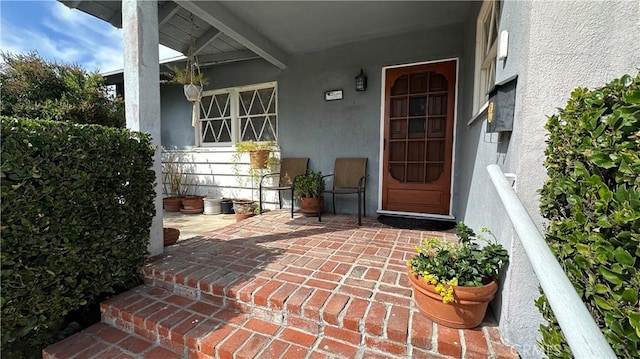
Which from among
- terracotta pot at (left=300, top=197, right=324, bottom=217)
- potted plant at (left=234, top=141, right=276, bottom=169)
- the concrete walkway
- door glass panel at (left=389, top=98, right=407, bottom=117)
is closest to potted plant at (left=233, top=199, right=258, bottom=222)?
the concrete walkway

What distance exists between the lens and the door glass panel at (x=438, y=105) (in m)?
3.54

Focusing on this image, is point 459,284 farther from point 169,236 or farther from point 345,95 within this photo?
point 345,95

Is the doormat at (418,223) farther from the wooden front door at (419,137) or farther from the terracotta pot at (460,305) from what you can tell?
the terracotta pot at (460,305)

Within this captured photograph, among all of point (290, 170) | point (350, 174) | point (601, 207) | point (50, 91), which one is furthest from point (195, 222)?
point (601, 207)

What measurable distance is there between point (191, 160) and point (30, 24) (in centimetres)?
285

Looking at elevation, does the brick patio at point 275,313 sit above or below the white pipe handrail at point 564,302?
below

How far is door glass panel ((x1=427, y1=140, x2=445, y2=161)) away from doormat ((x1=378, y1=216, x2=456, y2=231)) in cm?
87

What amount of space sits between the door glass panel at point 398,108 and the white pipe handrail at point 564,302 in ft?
10.1

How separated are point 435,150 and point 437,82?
37.2 inches

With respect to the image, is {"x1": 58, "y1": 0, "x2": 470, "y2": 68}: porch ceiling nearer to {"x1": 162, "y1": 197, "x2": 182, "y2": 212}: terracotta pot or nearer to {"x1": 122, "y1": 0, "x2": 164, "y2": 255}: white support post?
{"x1": 122, "y1": 0, "x2": 164, "y2": 255}: white support post

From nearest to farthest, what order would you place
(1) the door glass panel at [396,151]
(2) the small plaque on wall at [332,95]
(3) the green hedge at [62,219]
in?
(3) the green hedge at [62,219]
(1) the door glass panel at [396,151]
(2) the small plaque on wall at [332,95]

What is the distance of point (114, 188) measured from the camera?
191 cm

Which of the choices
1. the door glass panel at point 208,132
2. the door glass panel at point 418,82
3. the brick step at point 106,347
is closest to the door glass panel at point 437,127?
the door glass panel at point 418,82

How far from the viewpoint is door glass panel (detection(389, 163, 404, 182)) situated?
149 inches
